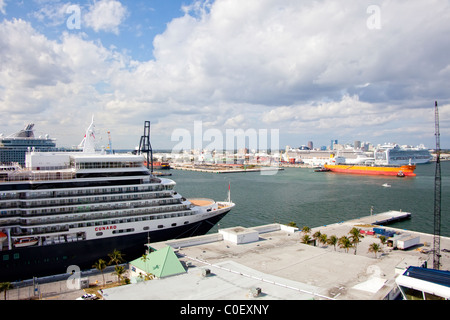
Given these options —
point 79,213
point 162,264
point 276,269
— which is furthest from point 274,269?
point 79,213

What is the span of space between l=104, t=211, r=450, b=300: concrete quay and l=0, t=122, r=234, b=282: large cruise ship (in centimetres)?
232

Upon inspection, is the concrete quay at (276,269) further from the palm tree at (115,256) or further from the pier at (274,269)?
the palm tree at (115,256)

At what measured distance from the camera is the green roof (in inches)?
660

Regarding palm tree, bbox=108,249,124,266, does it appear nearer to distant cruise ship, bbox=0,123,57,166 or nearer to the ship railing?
the ship railing

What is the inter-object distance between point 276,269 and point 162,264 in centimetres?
651

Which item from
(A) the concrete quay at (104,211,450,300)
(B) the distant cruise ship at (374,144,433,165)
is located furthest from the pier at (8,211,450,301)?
(B) the distant cruise ship at (374,144,433,165)

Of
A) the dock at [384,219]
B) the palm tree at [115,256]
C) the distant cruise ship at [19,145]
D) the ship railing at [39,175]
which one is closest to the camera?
the palm tree at [115,256]

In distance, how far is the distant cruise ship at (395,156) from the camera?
424 ft

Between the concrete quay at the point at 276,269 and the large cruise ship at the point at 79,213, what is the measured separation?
2317 millimetres

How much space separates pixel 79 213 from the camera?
2195 cm

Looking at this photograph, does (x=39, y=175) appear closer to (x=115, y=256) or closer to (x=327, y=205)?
(x=115, y=256)

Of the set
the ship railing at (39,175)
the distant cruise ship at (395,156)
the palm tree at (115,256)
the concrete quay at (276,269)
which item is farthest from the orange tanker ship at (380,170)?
the ship railing at (39,175)
